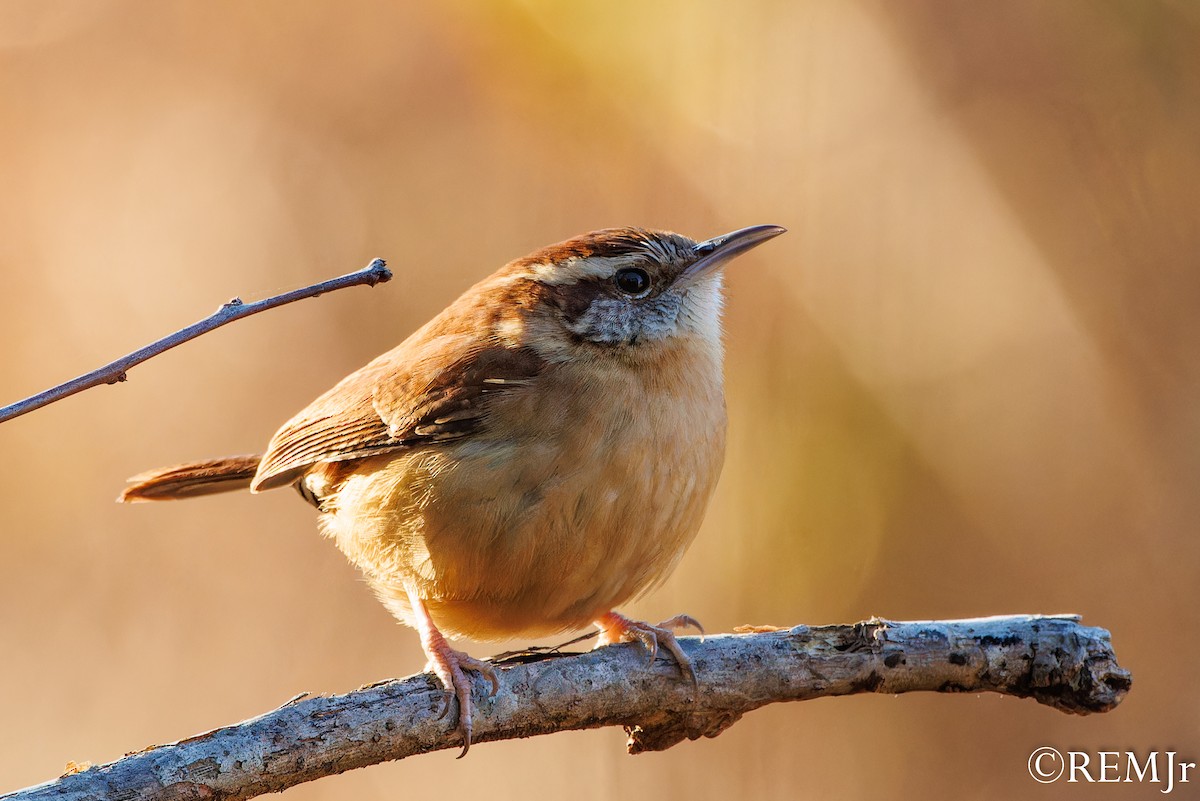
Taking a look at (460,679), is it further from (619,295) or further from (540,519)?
(619,295)

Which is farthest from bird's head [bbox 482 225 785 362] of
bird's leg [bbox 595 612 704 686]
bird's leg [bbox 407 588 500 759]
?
bird's leg [bbox 407 588 500 759]

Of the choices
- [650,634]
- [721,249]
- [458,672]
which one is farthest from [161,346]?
[721,249]

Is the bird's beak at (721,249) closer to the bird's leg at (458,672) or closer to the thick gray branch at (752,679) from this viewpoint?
the thick gray branch at (752,679)

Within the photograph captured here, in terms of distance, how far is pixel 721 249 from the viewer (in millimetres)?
4102

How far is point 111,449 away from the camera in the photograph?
20.6 ft

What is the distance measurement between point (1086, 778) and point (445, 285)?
4.12m

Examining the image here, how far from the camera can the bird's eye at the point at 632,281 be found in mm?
3992

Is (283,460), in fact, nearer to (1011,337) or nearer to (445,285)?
(445,285)

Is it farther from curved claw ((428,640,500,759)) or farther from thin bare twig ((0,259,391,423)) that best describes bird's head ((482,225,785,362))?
thin bare twig ((0,259,391,423))

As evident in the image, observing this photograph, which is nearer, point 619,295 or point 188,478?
point 619,295

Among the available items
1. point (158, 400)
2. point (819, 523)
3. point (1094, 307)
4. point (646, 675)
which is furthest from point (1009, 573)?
point (158, 400)

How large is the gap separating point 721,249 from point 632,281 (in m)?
0.37

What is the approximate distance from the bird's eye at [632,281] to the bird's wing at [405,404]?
0.41 m

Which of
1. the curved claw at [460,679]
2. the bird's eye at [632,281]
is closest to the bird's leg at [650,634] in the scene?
the curved claw at [460,679]
